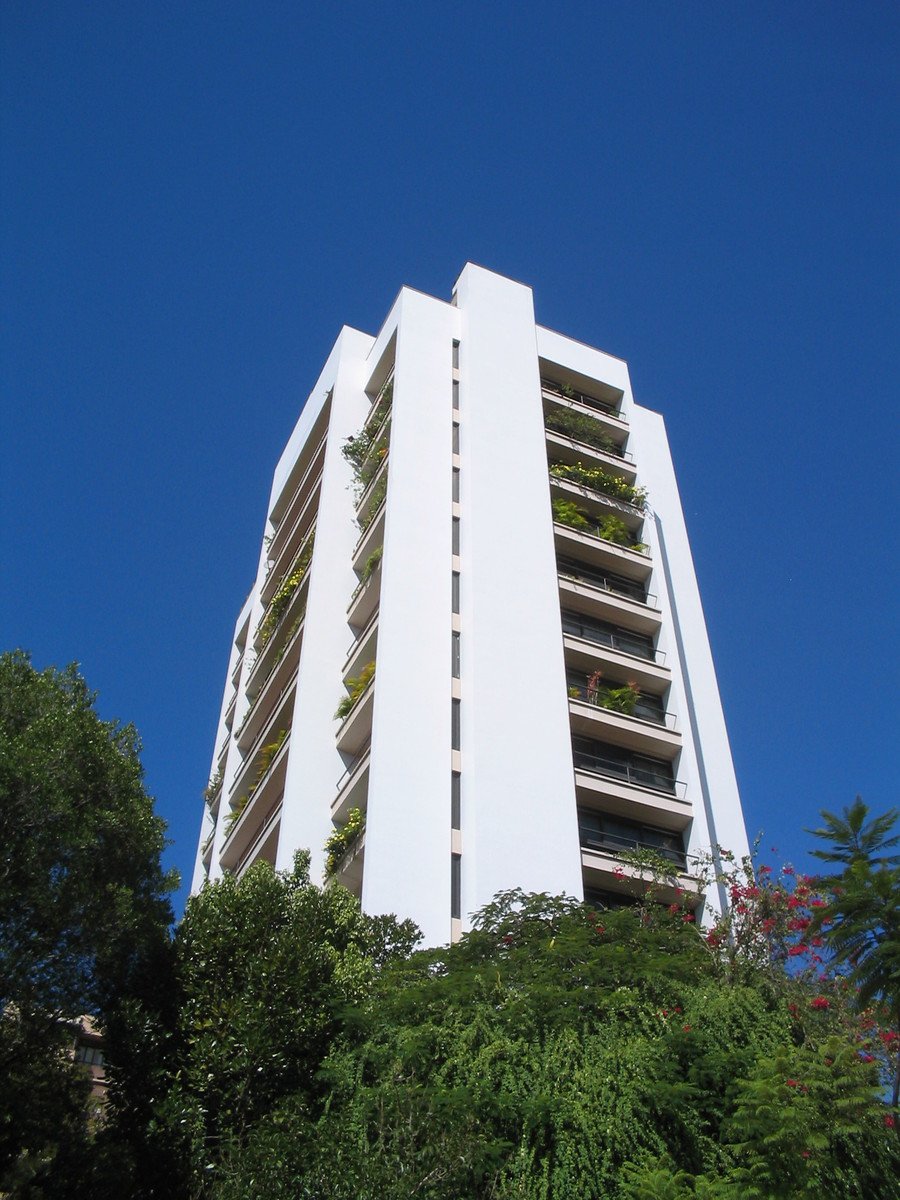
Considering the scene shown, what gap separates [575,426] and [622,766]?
11.4m

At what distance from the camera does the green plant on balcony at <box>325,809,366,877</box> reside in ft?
77.3

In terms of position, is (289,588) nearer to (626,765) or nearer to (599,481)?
(599,481)

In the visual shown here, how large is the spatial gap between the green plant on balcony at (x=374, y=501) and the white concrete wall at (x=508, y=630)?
2395mm

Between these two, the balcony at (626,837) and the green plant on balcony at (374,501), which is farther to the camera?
the green plant on balcony at (374,501)

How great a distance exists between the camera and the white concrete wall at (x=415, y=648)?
21.2 metres

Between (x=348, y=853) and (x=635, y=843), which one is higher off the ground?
(x=635, y=843)

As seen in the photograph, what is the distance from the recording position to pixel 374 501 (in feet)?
98.9

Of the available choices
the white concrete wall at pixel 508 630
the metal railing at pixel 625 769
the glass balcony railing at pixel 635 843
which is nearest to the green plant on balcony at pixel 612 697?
the metal railing at pixel 625 769

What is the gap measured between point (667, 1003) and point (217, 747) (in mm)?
30977

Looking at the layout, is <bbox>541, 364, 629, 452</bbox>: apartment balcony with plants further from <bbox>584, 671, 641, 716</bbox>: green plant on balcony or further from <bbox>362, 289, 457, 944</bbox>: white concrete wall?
<bbox>584, 671, 641, 716</bbox>: green plant on balcony

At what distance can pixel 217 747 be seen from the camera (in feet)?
143

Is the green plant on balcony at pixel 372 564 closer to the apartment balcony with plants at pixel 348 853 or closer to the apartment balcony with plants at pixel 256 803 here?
the apartment balcony with plants at pixel 256 803

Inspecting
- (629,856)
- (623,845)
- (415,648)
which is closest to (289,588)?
(415,648)

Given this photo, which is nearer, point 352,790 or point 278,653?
point 352,790
